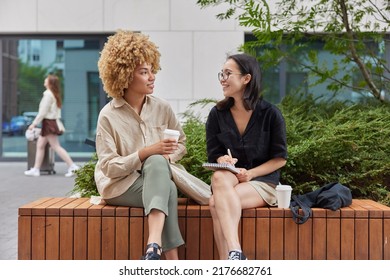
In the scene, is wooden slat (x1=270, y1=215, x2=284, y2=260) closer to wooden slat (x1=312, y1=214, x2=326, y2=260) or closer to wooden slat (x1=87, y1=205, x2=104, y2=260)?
wooden slat (x1=312, y1=214, x2=326, y2=260)

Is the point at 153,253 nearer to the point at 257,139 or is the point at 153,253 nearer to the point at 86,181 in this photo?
the point at 257,139

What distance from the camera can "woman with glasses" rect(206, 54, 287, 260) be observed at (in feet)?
14.5

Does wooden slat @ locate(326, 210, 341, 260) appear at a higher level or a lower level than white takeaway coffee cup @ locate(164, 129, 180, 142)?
lower

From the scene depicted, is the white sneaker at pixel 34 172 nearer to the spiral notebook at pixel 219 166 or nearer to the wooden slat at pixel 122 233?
the wooden slat at pixel 122 233

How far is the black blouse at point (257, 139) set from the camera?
447 centimetres

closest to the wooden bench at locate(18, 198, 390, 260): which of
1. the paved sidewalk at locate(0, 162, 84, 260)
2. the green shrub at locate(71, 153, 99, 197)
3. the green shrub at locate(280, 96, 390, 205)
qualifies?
the green shrub at locate(280, 96, 390, 205)

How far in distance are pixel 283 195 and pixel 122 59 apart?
1.35 metres

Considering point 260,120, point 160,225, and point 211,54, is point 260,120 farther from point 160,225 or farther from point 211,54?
point 211,54

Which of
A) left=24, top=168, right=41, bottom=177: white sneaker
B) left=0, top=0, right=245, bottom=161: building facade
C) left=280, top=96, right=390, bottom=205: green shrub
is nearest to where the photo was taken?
left=280, top=96, right=390, bottom=205: green shrub

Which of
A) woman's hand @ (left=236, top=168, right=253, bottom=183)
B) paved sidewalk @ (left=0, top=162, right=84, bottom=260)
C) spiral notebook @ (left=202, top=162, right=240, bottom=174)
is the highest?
spiral notebook @ (left=202, top=162, right=240, bottom=174)

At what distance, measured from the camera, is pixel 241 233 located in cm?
432

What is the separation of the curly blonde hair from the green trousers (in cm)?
57

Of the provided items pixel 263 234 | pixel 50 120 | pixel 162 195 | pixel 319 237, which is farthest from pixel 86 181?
pixel 50 120

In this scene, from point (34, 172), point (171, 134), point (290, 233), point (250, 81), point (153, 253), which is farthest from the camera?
point (34, 172)
